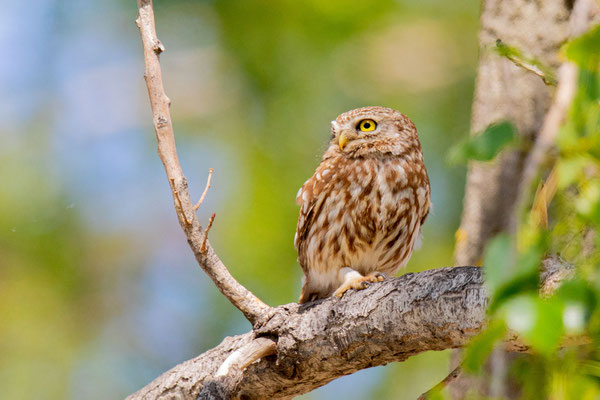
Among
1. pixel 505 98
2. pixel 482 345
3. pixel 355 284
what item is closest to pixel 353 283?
pixel 355 284

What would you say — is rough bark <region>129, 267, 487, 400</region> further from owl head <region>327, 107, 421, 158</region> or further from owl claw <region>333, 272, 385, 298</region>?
owl head <region>327, 107, 421, 158</region>

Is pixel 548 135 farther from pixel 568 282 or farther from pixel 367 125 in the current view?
pixel 367 125

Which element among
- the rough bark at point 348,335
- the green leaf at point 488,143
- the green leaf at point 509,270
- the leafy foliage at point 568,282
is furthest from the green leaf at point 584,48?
the rough bark at point 348,335

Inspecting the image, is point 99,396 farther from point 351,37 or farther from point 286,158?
point 351,37

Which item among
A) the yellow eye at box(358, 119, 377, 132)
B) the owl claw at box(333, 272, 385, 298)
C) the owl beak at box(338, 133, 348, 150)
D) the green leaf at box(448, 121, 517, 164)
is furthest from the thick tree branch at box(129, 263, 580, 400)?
the yellow eye at box(358, 119, 377, 132)

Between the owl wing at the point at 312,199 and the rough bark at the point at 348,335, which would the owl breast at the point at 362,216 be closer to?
the owl wing at the point at 312,199

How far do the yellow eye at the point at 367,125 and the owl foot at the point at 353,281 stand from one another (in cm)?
88

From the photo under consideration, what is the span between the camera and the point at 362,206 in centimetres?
391

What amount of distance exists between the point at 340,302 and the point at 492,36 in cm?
262

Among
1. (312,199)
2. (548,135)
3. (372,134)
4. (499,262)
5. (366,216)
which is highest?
(372,134)

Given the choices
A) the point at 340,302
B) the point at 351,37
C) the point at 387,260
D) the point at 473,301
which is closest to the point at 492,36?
the point at 387,260

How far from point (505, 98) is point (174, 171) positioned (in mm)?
2559

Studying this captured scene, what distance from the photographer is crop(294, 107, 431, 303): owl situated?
3.92 meters

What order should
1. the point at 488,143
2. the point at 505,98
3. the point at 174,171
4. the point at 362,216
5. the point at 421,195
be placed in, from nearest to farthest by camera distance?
the point at 488,143
the point at 174,171
the point at 362,216
the point at 421,195
the point at 505,98
